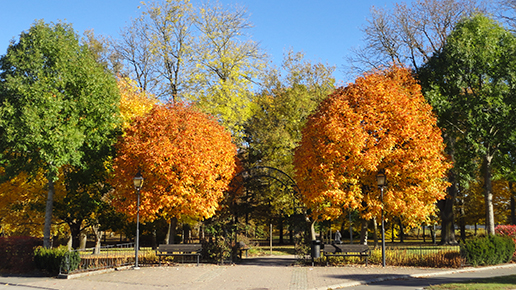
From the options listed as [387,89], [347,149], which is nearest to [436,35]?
[387,89]

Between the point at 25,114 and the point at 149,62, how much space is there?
1851cm

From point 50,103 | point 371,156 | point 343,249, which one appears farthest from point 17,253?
point 371,156

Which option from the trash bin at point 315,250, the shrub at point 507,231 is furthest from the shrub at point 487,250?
the trash bin at point 315,250

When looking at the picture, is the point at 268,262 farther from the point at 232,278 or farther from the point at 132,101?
the point at 132,101

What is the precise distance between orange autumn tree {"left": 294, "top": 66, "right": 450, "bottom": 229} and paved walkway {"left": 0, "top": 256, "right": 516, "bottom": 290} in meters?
3.63

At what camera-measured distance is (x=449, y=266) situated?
58.5 ft

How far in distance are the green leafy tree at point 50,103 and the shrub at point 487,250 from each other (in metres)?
18.7

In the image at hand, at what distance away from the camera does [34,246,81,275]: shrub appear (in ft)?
52.4

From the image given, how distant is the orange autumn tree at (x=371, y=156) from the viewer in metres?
20.0

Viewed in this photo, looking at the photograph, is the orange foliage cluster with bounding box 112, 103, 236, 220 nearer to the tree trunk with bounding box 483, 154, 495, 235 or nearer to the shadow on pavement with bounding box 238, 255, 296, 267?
the shadow on pavement with bounding box 238, 255, 296, 267

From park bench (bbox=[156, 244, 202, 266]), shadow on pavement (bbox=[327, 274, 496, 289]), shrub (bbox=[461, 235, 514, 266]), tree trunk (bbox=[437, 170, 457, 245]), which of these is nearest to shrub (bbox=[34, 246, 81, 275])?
park bench (bbox=[156, 244, 202, 266])

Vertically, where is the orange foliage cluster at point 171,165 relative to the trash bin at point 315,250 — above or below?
above

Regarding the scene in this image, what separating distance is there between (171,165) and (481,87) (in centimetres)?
1821

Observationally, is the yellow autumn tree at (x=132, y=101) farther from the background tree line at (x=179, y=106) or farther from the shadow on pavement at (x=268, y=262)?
the shadow on pavement at (x=268, y=262)
